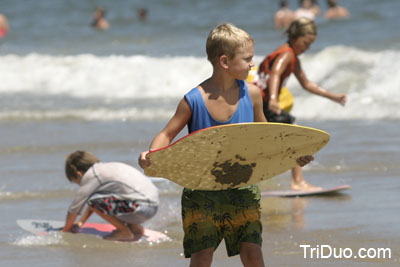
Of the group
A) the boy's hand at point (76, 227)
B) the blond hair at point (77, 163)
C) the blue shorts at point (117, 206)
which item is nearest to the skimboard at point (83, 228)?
the boy's hand at point (76, 227)

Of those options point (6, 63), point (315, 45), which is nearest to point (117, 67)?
point (6, 63)

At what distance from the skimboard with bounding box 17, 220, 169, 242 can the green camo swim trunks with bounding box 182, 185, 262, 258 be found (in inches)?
74.0

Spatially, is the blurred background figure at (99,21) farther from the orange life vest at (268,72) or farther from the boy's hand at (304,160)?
the boy's hand at (304,160)

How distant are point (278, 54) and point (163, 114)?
5.52 meters

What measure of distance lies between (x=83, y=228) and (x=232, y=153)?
248 cm

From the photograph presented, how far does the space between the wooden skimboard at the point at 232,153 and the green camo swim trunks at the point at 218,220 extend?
57mm

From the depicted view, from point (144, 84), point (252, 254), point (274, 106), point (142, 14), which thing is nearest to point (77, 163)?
point (274, 106)

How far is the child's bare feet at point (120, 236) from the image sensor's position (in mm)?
5617

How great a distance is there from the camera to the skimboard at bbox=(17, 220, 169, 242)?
5.61 meters

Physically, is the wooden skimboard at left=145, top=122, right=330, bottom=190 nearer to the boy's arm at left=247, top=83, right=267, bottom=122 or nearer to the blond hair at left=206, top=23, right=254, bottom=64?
the boy's arm at left=247, top=83, right=267, bottom=122

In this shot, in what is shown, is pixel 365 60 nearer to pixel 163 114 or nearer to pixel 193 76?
pixel 193 76

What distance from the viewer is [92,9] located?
1112 inches

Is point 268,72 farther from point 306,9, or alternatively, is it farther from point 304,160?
point 306,9

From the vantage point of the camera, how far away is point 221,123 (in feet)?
11.8
